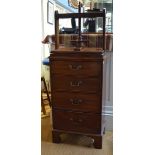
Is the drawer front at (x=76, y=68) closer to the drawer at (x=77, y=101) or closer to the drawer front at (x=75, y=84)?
the drawer front at (x=75, y=84)

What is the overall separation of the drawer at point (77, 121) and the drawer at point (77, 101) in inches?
1.9

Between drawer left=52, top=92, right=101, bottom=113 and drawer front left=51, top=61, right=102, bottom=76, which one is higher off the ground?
drawer front left=51, top=61, right=102, bottom=76

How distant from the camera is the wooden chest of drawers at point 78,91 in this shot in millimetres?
1817

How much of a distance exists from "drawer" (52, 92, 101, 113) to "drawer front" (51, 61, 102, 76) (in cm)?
18

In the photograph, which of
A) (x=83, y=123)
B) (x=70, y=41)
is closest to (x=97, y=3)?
(x=70, y=41)

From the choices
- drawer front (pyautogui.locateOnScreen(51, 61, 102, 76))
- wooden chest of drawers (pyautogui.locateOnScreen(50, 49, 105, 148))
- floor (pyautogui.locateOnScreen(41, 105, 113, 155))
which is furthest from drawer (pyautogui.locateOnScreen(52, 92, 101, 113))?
floor (pyautogui.locateOnScreen(41, 105, 113, 155))

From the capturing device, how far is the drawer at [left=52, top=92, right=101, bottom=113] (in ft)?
6.09

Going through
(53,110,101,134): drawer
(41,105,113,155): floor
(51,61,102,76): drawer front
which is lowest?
(41,105,113,155): floor

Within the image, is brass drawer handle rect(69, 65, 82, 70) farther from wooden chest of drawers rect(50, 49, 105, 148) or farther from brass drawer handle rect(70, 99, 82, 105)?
brass drawer handle rect(70, 99, 82, 105)

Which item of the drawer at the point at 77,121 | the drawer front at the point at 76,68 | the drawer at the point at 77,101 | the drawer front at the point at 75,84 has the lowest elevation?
the drawer at the point at 77,121

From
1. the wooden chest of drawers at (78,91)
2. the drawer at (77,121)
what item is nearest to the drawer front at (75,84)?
the wooden chest of drawers at (78,91)
